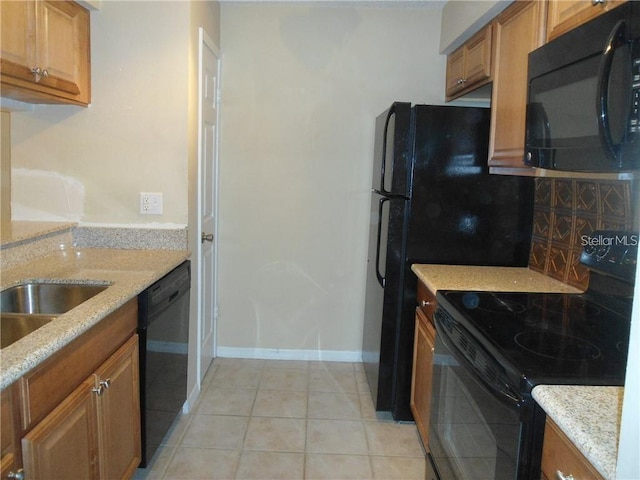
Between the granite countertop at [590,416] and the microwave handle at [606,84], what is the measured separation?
571 mm

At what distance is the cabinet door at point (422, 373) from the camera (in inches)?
87.0

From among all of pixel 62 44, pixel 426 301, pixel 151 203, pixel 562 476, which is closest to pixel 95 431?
pixel 151 203

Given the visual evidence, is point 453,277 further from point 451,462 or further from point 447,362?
point 451,462

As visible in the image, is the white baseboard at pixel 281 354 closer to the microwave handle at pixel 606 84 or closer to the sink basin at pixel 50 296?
the sink basin at pixel 50 296

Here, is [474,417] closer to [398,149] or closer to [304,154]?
[398,149]

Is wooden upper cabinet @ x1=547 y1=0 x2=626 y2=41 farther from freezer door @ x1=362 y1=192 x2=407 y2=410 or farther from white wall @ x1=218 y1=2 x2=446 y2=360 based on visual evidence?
white wall @ x1=218 y1=2 x2=446 y2=360

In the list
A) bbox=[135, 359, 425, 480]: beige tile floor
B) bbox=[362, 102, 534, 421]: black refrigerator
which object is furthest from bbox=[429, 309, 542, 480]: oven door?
bbox=[362, 102, 534, 421]: black refrigerator

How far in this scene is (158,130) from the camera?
8.15 ft

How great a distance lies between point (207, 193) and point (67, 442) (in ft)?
6.09

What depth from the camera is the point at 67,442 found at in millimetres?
1421

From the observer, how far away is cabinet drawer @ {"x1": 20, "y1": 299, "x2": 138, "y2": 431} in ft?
4.11

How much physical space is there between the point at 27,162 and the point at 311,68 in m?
1.78

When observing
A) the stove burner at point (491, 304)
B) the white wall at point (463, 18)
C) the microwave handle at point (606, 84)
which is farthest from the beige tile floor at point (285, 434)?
the white wall at point (463, 18)

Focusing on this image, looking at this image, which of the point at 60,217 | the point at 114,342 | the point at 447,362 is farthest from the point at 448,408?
the point at 60,217
